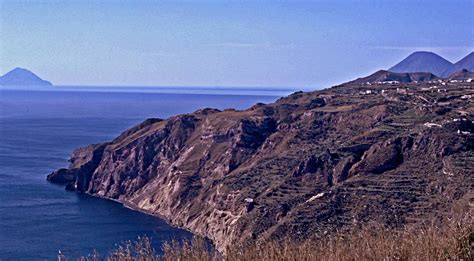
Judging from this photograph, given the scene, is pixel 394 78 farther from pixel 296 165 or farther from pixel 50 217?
pixel 50 217

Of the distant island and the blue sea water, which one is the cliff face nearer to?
the distant island

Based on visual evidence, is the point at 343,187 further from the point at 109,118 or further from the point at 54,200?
the point at 109,118

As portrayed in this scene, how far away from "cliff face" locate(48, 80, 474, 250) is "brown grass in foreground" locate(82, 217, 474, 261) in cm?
1857

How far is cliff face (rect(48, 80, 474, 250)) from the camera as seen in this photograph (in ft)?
128

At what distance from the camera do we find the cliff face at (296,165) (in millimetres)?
38875

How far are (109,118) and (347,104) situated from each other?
96302 mm

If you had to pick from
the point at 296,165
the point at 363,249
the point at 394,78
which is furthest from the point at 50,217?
the point at 394,78

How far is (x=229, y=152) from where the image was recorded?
5756cm

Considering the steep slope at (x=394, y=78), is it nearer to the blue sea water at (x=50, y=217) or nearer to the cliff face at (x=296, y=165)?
the cliff face at (x=296, y=165)

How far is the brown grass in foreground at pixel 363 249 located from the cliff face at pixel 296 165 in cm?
1857

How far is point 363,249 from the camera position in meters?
10.6

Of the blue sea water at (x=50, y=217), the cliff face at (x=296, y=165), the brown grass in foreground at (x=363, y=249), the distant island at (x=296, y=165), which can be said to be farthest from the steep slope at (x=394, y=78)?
the brown grass in foreground at (x=363, y=249)

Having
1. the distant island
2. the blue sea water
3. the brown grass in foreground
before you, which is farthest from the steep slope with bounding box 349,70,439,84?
the brown grass in foreground

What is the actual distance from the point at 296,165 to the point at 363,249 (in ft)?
123
